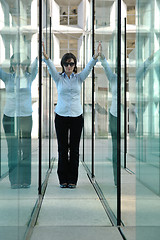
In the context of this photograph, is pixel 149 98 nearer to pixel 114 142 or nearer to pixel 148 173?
pixel 148 173

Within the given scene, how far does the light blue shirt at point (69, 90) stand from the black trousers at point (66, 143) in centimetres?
9

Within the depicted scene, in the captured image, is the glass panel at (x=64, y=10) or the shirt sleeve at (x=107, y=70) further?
the glass panel at (x=64, y=10)

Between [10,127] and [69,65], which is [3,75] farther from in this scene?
[69,65]

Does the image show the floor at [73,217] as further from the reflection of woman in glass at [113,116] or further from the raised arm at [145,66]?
the raised arm at [145,66]

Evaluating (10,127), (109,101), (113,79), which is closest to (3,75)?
(10,127)

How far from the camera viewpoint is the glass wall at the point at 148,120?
2.18 metres

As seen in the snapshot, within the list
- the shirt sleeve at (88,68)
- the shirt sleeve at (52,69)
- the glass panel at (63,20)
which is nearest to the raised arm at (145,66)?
the shirt sleeve at (88,68)

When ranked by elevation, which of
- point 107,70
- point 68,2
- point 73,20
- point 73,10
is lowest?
point 107,70

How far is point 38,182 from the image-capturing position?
188 inches

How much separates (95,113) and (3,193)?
401 cm

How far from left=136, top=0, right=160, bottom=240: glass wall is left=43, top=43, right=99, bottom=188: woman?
259 cm

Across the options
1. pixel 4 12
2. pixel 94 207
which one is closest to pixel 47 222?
pixel 94 207

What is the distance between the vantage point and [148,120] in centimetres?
237

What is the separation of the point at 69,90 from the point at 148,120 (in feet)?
10.1
